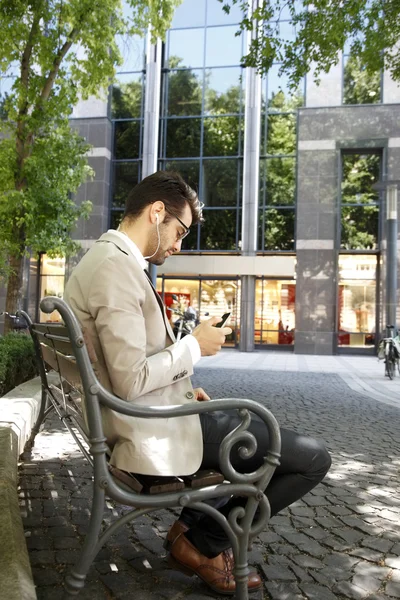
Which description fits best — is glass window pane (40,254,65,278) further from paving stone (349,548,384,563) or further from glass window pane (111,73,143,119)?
paving stone (349,548,384,563)

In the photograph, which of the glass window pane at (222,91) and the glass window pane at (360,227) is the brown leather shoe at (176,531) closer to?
the glass window pane at (360,227)

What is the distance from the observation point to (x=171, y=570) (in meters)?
2.52

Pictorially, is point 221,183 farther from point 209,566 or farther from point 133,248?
point 209,566

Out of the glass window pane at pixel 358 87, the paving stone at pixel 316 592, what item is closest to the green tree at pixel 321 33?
the paving stone at pixel 316 592

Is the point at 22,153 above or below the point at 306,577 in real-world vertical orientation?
above

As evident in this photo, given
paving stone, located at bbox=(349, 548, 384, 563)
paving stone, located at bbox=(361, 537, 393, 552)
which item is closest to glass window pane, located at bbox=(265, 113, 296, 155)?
paving stone, located at bbox=(361, 537, 393, 552)

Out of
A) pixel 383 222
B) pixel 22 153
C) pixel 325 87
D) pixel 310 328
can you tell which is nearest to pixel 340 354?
pixel 310 328

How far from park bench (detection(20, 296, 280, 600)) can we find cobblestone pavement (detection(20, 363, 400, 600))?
0.45 meters

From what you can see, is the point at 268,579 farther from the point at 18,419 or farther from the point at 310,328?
the point at 310,328

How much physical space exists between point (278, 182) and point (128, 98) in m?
8.03

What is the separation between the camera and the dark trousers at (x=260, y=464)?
222cm

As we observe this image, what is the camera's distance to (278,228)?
76.8ft

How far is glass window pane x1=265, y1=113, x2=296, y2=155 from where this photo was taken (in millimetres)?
23736

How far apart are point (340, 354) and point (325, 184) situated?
22.6 feet
